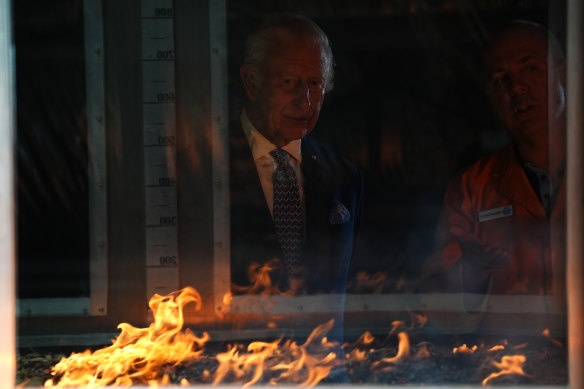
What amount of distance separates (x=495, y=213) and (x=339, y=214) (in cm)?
82

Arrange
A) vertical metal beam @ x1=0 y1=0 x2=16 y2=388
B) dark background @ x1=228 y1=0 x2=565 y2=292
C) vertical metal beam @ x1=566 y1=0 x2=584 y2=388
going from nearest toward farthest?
vertical metal beam @ x1=566 y1=0 x2=584 y2=388, vertical metal beam @ x1=0 y1=0 x2=16 y2=388, dark background @ x1=228 y1=0 x2=565 y2=292

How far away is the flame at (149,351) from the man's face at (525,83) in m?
1.89

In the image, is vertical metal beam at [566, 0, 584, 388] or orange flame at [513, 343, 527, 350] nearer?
vertical metal beam at [566, 0, 584, 388]

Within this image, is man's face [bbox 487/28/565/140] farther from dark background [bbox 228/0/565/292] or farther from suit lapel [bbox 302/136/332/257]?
suit lapel [bbox 302/136/332/257]

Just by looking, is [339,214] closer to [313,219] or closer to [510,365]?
[313,219]

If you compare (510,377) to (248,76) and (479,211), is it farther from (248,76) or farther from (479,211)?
(248,76)

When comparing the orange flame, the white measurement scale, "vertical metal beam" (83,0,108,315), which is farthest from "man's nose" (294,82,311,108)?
the orange flame

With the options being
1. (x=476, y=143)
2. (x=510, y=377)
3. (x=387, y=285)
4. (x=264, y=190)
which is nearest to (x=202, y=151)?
(x=264, y=190)

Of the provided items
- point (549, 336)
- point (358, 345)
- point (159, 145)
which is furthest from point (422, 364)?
point (159, 145)

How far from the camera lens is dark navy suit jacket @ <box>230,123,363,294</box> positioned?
312cm

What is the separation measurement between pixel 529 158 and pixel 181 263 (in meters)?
1.91

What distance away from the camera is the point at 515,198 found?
3119mm

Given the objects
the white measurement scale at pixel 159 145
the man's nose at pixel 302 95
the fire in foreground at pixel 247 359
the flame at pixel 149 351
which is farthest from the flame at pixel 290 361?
the man's nose at pixel 302 95

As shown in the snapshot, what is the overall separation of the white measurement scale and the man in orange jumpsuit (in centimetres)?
139
